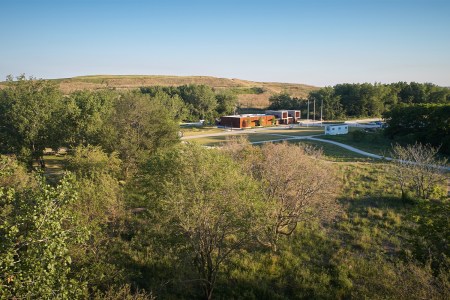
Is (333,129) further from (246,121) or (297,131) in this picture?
(246,121)

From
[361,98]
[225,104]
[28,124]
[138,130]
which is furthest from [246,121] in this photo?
[28,124]

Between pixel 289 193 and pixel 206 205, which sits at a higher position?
pixel 206 205

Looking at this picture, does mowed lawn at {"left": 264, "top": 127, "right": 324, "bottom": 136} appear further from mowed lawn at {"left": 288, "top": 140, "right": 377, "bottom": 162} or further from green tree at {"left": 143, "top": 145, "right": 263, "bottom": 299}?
green tree at {"left": 143, "top": 145, "right": 263, "bottom": 299}

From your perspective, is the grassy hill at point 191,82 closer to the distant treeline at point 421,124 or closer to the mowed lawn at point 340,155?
the distant treeline at point 421,124

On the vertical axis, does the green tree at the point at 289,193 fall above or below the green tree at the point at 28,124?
below

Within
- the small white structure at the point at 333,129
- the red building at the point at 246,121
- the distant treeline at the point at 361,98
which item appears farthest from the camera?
the distant treeline at the point at 361,98

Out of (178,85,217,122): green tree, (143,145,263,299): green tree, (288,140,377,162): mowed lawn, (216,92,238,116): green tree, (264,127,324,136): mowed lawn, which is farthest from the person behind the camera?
(216,92,238,116): green tree

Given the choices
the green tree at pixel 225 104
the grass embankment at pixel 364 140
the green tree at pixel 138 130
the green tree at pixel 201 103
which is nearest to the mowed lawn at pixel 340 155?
the grass embankment at pixel 364 140

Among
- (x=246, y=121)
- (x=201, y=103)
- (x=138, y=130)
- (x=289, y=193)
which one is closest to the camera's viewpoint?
(x=289, y=193)

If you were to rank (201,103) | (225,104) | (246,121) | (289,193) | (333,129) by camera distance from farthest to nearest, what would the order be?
(225,104) → (201,103) → (246,121) → (333,129) → (289,193)

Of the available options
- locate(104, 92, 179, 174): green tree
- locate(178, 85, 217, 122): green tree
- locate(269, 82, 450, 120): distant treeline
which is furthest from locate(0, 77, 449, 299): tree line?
locate(269, 82, 450, 120): distant treeline
